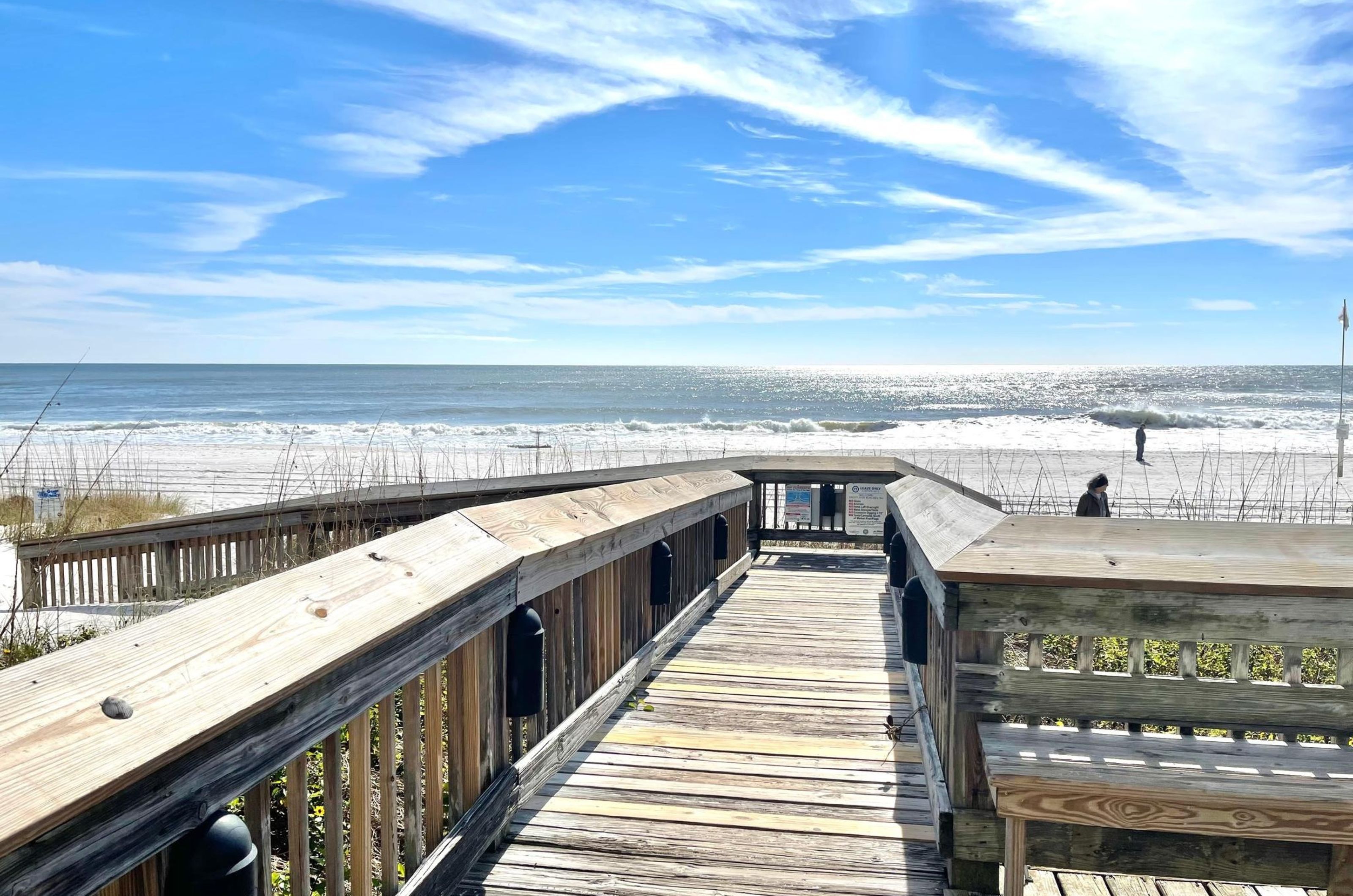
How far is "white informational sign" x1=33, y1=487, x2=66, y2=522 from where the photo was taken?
9.23 metres

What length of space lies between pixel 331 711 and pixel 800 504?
322 inches

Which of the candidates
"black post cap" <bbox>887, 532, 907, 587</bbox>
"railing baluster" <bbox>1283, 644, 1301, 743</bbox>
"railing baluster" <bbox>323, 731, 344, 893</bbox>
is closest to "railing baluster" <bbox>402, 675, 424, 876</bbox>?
"railing baluster" <bbox>323, 731, 344, 893</bbox>

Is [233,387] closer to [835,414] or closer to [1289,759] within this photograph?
[835,414]

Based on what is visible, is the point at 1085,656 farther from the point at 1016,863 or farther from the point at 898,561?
the point at 898,561

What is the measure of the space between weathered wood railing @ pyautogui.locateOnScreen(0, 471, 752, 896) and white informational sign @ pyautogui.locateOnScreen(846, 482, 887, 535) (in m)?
5.65

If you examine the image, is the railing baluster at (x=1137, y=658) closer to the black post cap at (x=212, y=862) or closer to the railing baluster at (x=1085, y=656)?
the railing baluster at (x=1085, y=656)

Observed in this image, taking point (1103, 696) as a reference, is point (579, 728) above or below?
below

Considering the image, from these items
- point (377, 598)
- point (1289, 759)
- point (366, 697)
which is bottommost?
point (1289, 759)

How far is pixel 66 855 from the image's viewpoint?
3.98 ft

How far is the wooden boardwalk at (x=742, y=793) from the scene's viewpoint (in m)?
2.94

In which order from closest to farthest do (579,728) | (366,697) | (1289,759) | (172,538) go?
(366,697) → (1289,759) → (579,728) → (172,538)

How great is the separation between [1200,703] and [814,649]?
322 centimetres

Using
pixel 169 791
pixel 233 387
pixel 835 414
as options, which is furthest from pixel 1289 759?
pixel 233 387

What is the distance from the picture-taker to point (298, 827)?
1.97 m
